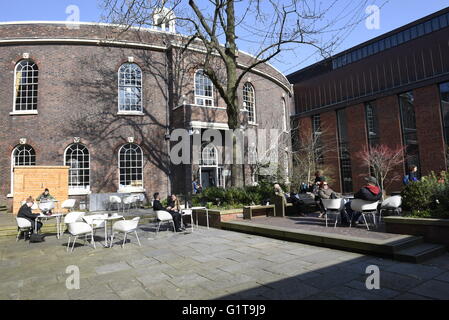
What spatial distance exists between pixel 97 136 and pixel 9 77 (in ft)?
18.5

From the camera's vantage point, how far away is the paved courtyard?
4285 mm

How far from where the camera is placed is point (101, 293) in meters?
4.46

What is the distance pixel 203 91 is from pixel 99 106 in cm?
638

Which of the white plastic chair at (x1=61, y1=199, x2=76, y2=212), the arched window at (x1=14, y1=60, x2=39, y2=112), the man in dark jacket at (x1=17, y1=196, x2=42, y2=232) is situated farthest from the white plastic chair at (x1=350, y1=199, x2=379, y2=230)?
the arched window at (x1=14, y1=60, x2=39, y2=112)

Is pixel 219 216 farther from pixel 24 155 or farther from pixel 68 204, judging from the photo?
pixel 24 155

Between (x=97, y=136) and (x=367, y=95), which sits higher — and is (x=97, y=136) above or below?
below

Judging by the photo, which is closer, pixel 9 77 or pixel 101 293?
pixel 101 293

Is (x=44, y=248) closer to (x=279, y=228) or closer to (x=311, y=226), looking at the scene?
(x=279, y=228)

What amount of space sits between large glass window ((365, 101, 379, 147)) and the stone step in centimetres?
2094

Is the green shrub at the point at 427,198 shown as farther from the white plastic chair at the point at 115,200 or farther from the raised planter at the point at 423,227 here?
the white plastic chair at the point at 115,200

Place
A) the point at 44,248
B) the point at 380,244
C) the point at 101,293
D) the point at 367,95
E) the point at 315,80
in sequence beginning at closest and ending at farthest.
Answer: the point at 101,293
the point at 380,244
the point at 44,248
the point at 367,95
the point at 315,80

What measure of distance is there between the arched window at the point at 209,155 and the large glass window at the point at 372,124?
13893 millimetres

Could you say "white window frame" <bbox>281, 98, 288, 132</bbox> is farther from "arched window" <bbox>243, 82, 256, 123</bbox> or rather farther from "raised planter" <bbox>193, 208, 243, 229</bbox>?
"raised planter" <bbox>193, 208, 243, 229</bbox>

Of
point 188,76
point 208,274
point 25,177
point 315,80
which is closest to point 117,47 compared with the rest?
point 188,76
